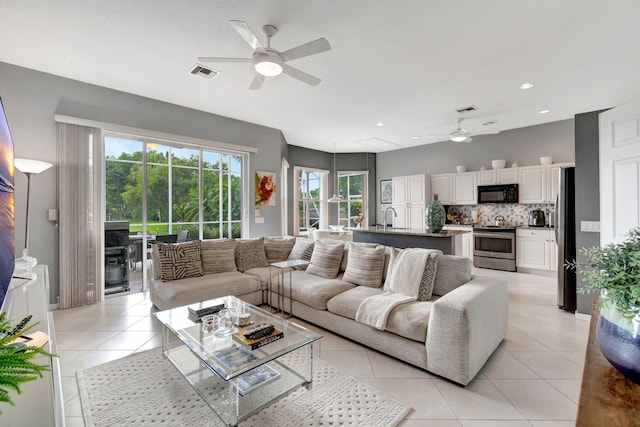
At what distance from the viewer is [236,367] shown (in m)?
1.60

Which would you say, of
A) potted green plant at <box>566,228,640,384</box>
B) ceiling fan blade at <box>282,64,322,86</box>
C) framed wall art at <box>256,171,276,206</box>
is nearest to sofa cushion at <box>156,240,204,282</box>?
framed wall art at <box>256,171,276,206</box>

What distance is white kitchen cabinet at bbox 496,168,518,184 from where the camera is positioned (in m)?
5.75

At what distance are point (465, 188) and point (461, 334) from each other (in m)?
5.23

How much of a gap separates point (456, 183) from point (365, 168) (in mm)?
2566

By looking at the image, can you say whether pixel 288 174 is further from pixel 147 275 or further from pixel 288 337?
pixel 288 337

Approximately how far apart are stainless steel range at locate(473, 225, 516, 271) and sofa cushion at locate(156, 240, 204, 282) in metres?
5.49

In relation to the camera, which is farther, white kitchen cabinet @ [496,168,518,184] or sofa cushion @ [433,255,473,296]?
white kitchen cabinet @ [496,168,518,184]

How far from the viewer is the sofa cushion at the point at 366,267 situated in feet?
10.2

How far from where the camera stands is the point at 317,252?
3.68 m

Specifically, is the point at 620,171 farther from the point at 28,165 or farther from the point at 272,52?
the point at 28,165

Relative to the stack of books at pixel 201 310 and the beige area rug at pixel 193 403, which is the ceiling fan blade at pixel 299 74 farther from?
the beige area rug at pixel 193 403

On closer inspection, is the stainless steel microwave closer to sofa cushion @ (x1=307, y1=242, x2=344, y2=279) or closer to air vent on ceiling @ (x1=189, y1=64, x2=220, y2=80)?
sofa cushion @ (x1=307, y1=242, x2=344, y2=279)

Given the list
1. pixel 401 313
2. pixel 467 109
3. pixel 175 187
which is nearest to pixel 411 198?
pixel 467 109

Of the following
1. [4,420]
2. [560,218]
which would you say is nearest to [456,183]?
[560,218]
